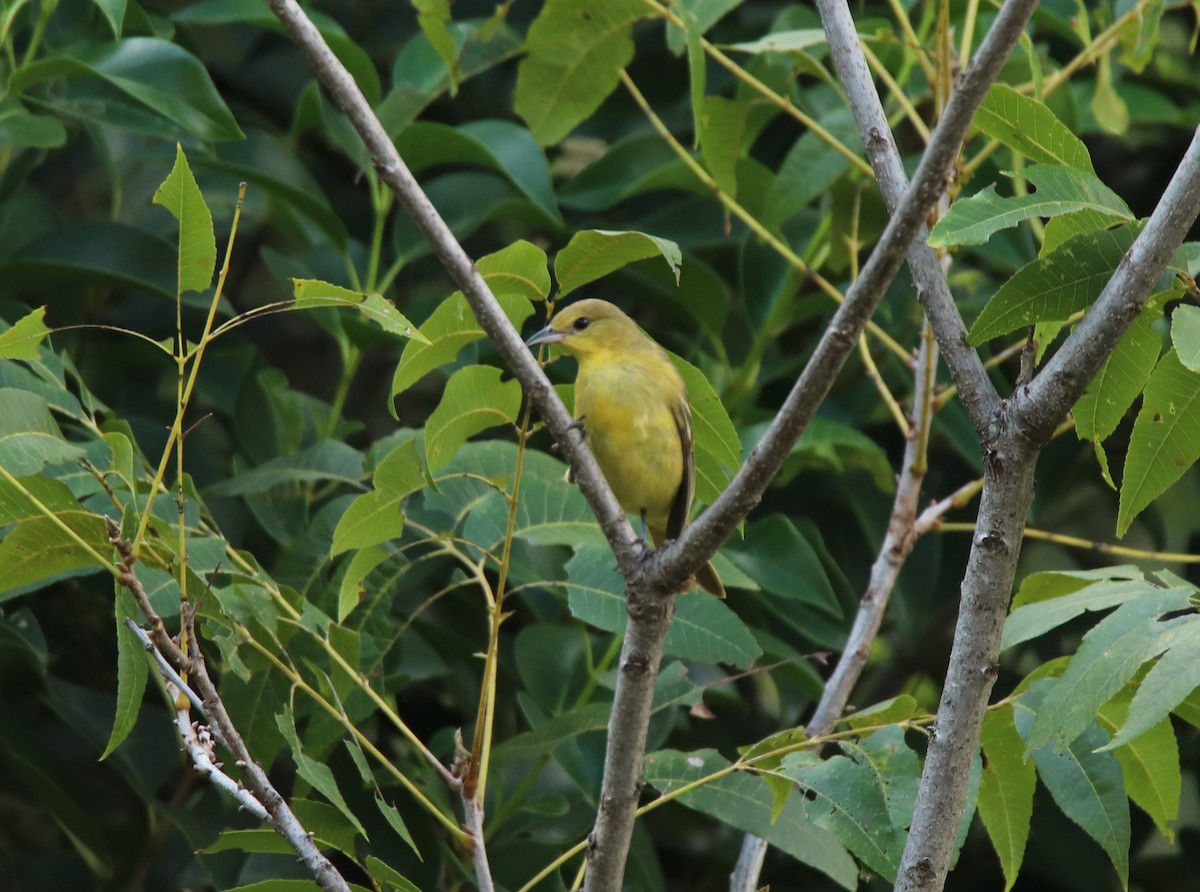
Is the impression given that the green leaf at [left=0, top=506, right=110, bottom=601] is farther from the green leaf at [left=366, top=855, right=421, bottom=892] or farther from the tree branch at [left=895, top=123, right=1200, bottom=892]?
the tree branch at [left=895, top=123, right=1200, bottom=892]

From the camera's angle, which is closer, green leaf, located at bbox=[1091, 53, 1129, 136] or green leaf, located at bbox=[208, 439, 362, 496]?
green leaf, located at bbox=[208, 439, 362, 496]

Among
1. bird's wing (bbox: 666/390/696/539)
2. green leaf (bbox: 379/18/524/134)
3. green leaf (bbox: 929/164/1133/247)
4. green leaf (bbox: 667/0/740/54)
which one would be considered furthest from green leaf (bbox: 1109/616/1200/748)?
green leaf (bbox: 379/18/524/134)

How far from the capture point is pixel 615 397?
154 inches

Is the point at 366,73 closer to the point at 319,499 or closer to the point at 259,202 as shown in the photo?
the point at 259,202

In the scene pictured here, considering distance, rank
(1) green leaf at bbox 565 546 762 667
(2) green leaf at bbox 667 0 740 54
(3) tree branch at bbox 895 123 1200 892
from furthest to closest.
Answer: (2) green leaf at bbox 667 0 740 54
(1) green leaf at bbox 565 546 762 667
(3) tree branch at bbox 895 123 1200 892

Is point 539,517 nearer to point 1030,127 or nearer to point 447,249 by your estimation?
point 447,249

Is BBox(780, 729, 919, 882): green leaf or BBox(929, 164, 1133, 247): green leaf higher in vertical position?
BBox(929, 164, 1133, 247): green leaf

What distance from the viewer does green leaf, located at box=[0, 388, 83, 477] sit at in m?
2.27

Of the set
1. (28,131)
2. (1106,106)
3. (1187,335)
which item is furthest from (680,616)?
(1106,106)

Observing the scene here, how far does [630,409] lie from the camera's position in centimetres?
392

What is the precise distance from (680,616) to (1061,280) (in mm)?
1141

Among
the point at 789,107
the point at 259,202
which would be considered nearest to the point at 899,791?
the point at 789,107

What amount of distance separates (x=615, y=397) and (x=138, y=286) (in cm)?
131

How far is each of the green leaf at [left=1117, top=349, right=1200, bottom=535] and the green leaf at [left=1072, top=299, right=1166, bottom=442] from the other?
0.09ft
